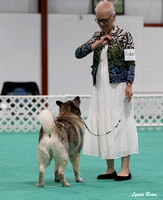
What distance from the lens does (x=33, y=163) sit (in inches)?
194

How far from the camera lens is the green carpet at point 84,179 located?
3352 millimetres

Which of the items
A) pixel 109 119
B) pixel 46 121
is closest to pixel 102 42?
pixel 109 119

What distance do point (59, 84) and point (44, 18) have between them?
5.62ft

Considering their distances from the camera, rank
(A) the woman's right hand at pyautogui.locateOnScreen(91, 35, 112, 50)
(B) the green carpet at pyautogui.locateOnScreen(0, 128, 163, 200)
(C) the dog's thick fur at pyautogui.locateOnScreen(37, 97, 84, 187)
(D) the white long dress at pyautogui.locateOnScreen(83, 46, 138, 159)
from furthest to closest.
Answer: (D) the white long dress at pyautogui.locateOnScreen(83, 46, 138, 159) → (A) the woman's right hand at pyautogui.locateOnScreen(91, 35, 112, 50) → (C) the dog's thick fur at pyautogui.locateOnScreen(37, 97, 84, 187) → (B) the green carpet at pyautogui.locateOnScreen(0, 128, 163, 200)

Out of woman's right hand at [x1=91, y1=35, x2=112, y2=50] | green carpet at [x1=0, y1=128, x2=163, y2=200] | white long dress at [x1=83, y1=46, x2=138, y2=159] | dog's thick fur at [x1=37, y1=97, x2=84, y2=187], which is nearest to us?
green carpet at [x1=0, y1=128, x2=163, y2=200]

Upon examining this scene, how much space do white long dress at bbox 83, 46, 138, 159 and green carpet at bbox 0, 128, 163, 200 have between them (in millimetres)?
272

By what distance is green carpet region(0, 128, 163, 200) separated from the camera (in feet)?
11.0

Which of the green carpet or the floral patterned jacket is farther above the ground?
the floral patterned jacket

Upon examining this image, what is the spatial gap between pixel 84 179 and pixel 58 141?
0.68m

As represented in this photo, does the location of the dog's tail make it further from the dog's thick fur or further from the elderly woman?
the elderly woman

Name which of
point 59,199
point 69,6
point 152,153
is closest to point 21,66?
point 69,6

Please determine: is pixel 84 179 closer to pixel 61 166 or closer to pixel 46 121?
pixel 61 166

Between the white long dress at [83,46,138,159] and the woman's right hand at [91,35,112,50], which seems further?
the white long dress at [83,46,138,159]

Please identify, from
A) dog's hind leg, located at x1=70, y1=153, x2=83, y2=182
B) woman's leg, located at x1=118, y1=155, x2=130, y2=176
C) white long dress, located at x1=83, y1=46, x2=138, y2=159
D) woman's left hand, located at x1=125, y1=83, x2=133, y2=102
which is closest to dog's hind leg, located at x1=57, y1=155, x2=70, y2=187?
dog's hind leg, located at x1=70, y1=153, x2=83, y2=182
